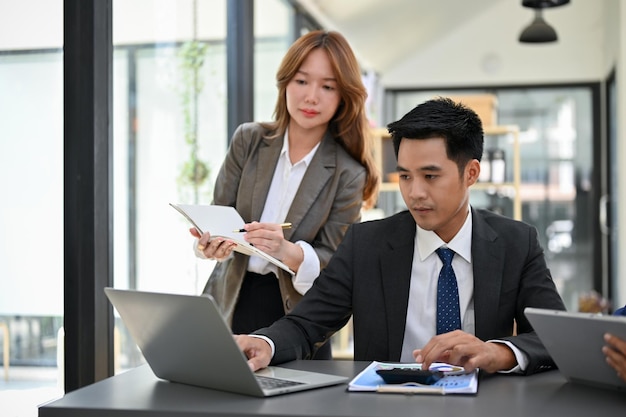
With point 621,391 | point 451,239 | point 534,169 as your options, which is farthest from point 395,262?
point 534,169

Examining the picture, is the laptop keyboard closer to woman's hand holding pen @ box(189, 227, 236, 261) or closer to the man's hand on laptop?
the man's hand on laptop

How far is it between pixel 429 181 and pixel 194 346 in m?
0.70

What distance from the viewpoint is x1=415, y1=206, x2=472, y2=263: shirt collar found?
196 cm

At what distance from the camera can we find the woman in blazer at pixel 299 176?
2.45 metres

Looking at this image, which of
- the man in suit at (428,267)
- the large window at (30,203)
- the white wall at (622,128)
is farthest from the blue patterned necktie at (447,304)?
the white wall at (622,128)

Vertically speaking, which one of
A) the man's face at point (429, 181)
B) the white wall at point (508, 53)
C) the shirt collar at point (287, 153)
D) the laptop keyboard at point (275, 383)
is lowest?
the laptop keyboard at point (275, 383)

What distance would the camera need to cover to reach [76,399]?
1.43m

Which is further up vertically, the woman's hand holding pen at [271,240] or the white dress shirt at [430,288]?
the woman's hand holding pen at [271,240]

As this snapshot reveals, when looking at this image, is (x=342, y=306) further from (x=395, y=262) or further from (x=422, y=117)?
(x=422, y=117)

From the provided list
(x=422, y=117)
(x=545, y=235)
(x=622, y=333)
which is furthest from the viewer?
(x=545, y=235)

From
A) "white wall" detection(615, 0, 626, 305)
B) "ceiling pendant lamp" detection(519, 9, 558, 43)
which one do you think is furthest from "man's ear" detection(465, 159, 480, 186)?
"ceiling pendant lamp" detection(519, 9, 558, 43)

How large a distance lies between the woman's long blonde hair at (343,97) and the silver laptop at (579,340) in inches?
45.1

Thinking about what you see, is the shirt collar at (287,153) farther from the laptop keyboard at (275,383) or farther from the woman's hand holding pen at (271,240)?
the laptop keyboard at (275,383)

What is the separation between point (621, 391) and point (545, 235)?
7944 millimetres
